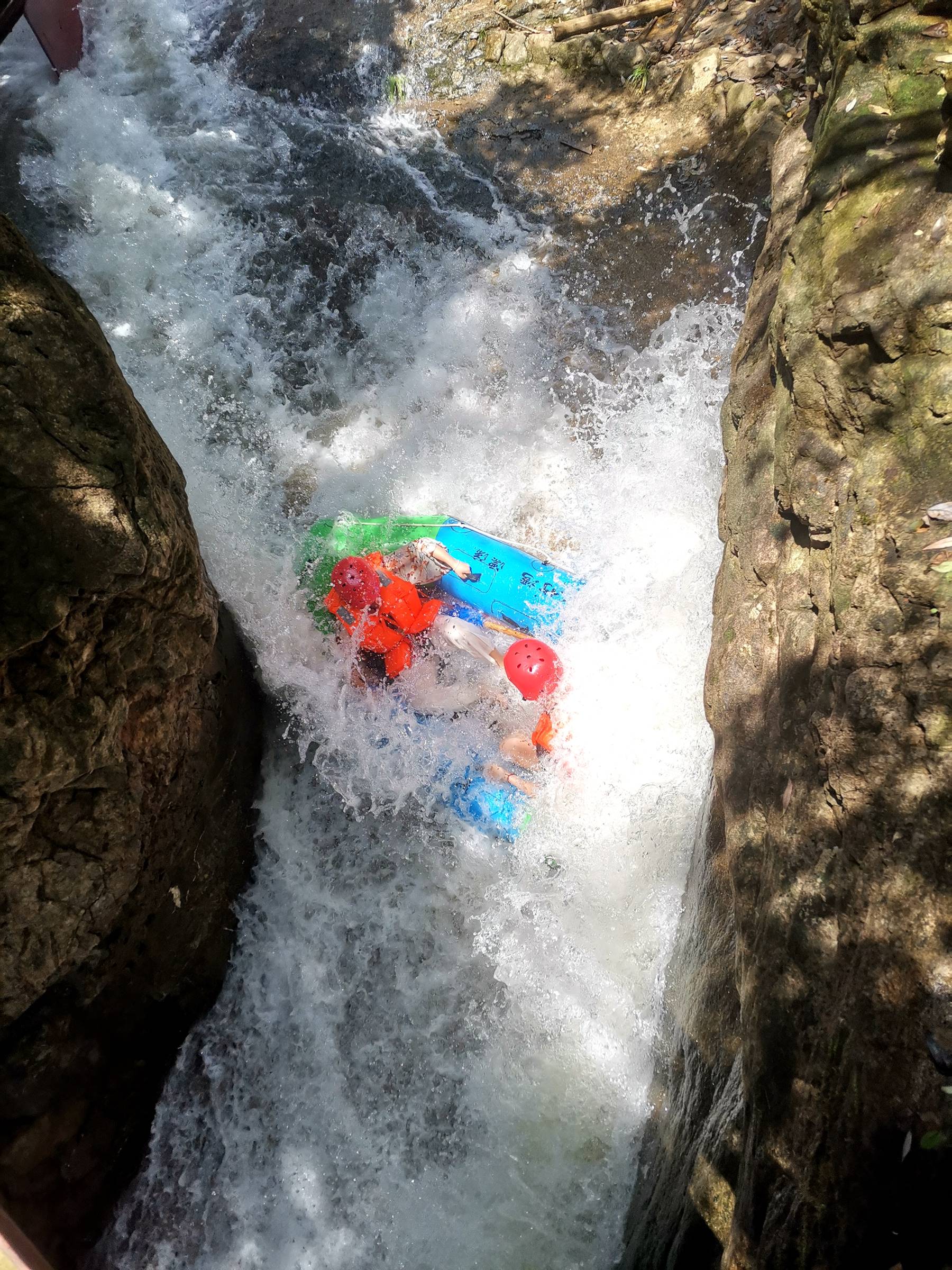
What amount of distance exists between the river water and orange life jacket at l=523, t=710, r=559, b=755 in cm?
15

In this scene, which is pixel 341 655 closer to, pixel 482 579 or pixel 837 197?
pixel 482 579

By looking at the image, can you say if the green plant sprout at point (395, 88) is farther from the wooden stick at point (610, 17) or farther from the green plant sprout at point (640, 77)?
the green plant sprout at point (640, 77)

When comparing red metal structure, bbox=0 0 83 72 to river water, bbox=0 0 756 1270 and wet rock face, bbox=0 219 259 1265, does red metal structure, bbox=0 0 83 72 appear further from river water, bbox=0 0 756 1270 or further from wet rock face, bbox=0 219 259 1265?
wet rock face, bbox=0 219 259 1265

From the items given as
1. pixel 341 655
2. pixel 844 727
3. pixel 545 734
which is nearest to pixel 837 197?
pixel 844 727

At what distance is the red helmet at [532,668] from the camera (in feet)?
12.8

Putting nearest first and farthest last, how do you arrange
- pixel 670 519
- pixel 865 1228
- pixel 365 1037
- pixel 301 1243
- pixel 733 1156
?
pixel 865 1228 < pixel 733 1156 < pixel 301 1243 < pixel 365 1037 < pixel 670 519

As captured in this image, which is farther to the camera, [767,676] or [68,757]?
[767,676]

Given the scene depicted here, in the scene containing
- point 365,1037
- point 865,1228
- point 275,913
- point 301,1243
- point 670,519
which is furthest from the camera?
point 670,519

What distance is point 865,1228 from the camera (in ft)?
5.00

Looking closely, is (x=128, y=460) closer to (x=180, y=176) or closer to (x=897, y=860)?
(x=897, y=860)

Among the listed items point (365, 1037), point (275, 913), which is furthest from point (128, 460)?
→ point (365, 1037)

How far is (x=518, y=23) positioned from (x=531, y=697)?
602cm

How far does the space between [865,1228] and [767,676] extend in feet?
5.52

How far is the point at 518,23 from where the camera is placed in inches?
240
